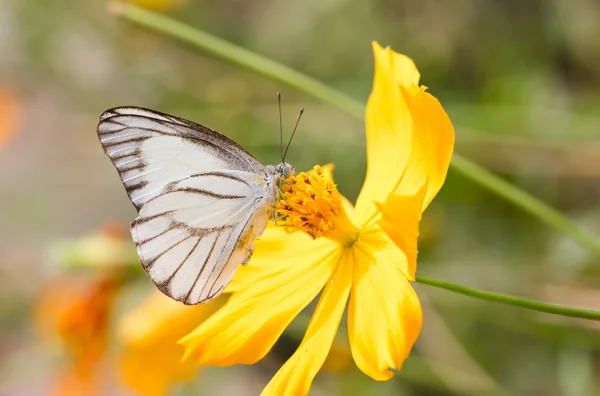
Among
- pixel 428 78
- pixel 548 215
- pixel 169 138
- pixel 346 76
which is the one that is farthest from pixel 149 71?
pixel 548 215

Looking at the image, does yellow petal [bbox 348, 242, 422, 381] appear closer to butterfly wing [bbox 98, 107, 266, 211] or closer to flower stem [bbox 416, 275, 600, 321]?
flower stem [bbox 416, 275, 600, 321]

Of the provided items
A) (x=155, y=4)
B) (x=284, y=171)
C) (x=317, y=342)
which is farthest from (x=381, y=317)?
(x=155, y=4)

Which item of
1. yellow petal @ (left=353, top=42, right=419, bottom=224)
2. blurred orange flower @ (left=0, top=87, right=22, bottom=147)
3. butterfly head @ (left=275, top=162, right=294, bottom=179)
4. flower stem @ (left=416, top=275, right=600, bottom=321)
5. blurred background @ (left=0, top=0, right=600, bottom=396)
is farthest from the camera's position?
blurred orange flower @ (left=0, top=87, right=22, bottom=147)

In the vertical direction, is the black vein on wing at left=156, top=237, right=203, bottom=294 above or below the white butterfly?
below

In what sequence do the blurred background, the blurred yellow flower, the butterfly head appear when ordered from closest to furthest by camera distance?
the butterfly head
the blurred background
the blurred yellow flower

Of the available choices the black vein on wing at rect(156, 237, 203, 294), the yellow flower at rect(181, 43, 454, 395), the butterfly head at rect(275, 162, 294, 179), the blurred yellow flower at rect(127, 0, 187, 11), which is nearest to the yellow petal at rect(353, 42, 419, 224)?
the yellow flower at rect(181, 43, 454, 395)

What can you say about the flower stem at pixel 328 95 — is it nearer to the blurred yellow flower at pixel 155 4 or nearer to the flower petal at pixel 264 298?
the flower petal at pixel 264 298
